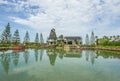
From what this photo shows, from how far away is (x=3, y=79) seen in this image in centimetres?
897

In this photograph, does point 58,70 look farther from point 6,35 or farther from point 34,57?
point 6,35

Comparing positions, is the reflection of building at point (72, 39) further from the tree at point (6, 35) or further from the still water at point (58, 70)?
the still water at point (58, 70)

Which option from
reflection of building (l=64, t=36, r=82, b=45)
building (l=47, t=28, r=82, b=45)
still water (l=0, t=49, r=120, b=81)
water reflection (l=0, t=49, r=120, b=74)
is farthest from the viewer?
reflection of building (l=64, t=36, r=82, b=45)

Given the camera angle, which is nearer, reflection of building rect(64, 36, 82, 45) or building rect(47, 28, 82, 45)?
building rect(47, 28, 82, 45)

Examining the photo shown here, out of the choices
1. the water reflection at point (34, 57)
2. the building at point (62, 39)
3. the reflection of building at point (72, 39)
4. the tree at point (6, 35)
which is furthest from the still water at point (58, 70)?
the reflection of building at point (72, 39)

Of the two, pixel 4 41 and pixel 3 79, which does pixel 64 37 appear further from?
pixel 3 79

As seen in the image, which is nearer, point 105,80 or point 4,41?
point 105,80

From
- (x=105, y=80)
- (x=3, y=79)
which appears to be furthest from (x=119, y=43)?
(x=3, y=79)

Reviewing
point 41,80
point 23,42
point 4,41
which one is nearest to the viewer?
point 41,80

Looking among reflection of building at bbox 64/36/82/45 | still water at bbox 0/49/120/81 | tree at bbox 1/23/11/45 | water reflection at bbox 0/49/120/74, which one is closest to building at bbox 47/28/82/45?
reflection of building at bbox 64/36/82/45

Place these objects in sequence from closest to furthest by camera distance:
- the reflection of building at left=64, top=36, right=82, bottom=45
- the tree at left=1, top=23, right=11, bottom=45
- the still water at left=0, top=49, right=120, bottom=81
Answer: the still water at left=0, top=49, right=120, bottom=81 < the tree at left=1, top=23, right=11, bottom=45 < the reflection of building at left=64, top=36, right=82, bottom=45

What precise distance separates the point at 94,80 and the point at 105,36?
60064mm

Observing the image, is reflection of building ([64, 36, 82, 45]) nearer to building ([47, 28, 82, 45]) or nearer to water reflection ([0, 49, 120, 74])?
building ([47, 28, 82, 45])

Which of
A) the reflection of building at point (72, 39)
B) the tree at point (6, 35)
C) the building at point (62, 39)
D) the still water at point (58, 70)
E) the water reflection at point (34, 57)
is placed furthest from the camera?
the reflection of building at point (72, 39)
